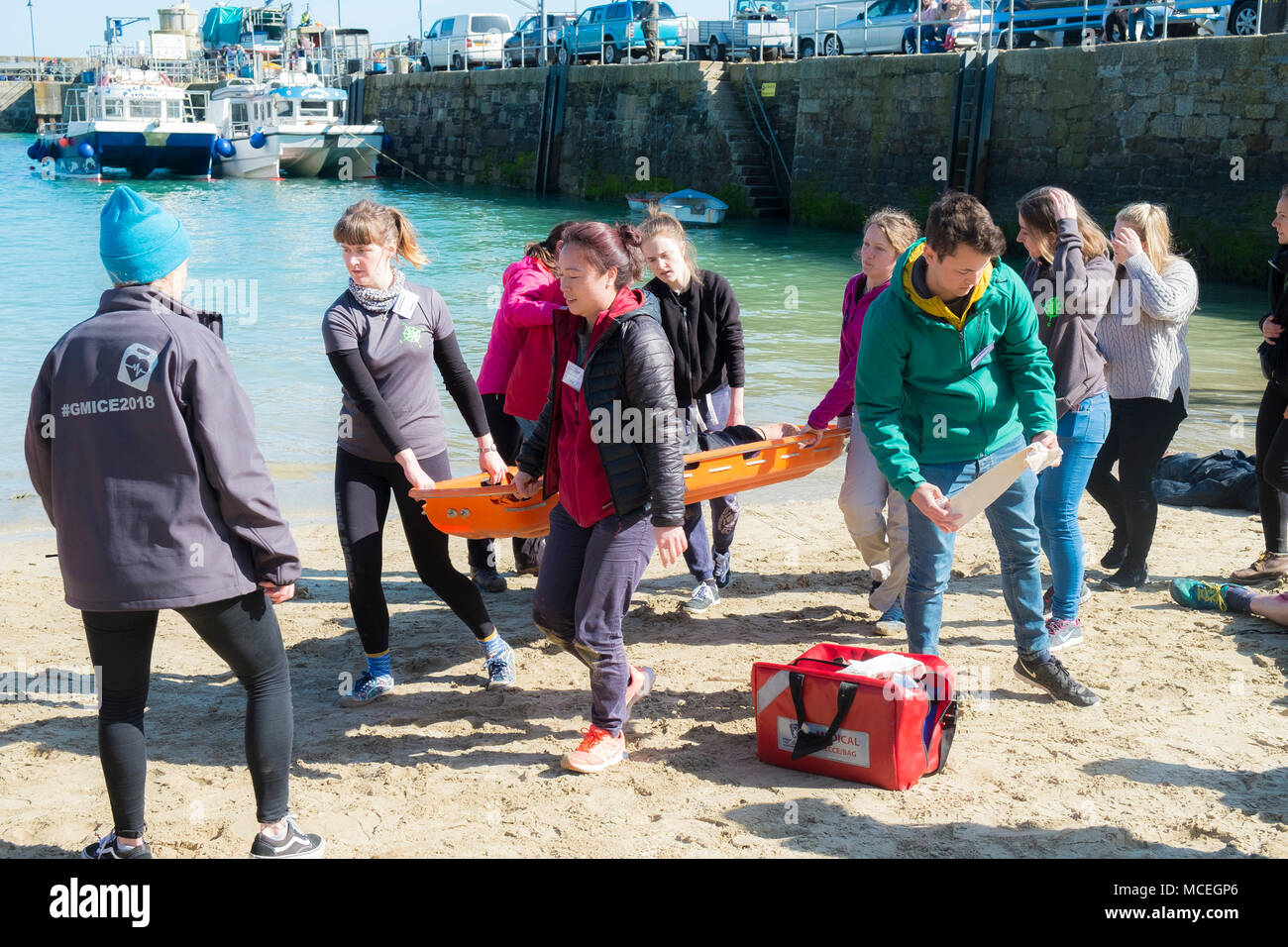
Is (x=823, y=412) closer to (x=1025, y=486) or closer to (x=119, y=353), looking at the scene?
(x=1025, y=486)

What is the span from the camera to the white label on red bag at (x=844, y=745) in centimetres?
400

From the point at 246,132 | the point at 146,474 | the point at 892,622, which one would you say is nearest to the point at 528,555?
the point at 892,622

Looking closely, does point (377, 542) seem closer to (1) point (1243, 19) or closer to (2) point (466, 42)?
(1) point (1243, 19)

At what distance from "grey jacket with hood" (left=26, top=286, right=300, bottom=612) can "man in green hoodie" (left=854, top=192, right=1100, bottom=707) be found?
2.04 m

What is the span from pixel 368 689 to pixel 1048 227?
3.18 metres

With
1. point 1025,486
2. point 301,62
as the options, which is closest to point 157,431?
point 1025,486

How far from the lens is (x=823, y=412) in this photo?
18.6 ft

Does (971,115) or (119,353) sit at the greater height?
(971,115)

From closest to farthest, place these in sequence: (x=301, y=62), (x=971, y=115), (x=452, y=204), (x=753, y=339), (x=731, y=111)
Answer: (x=753, y=339), (x=971, y=115), (x=731, y=111), (x=452, y=204), (x=301, y=62)

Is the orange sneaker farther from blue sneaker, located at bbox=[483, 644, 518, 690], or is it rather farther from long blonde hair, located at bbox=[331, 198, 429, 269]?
long blonde hair, located at bbox=[331, 198, 429, 269]

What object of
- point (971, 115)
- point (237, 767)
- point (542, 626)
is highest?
point (971, 115)

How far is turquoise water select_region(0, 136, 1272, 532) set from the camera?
10.3 m
